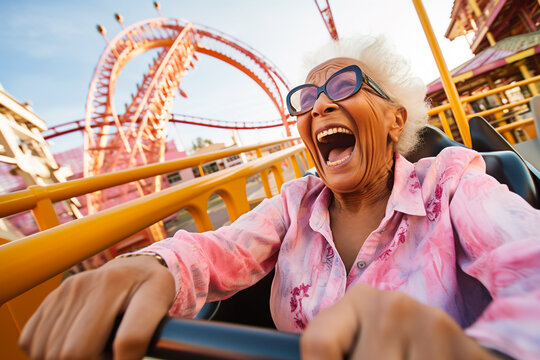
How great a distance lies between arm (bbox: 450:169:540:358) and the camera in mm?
273

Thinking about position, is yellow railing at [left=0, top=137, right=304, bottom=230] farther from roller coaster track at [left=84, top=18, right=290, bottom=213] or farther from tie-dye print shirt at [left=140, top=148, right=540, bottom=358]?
roller coaster track at [left=84, top=18, right=290, bottom=213]

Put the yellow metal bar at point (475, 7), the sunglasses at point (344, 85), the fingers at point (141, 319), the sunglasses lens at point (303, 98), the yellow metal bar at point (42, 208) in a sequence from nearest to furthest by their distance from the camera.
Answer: the fingers at point (141, 319) < the yellow metal bar at point (42, 208) < the sunglasses at point (344, 85) < the sunglasses lens at point (303, 98) < the yellow metal bar at point (475, 7)

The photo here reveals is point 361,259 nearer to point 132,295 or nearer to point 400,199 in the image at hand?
point 400,199

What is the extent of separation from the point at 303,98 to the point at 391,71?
476mm

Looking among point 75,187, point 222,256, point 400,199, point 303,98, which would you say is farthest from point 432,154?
point 75,187

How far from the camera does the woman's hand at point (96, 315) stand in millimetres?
378

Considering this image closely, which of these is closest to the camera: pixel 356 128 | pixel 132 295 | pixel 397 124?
pixel 132 295

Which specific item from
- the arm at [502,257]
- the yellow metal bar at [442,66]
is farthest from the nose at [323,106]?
the yellow metal bar at [442,66]

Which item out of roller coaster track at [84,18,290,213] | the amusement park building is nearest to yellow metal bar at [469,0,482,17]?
the amusement park building

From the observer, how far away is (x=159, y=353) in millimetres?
318

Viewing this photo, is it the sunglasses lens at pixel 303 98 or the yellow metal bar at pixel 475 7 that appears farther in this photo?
the yellow metal bar at pixel 475 7

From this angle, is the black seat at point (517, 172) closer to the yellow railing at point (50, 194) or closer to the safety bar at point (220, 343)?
the safety bar at point (220, 343)

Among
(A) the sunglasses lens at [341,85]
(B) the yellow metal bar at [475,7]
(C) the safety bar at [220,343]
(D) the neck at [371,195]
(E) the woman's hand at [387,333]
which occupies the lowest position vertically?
(D) the neck at [371,195]

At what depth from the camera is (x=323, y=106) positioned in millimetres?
1123
